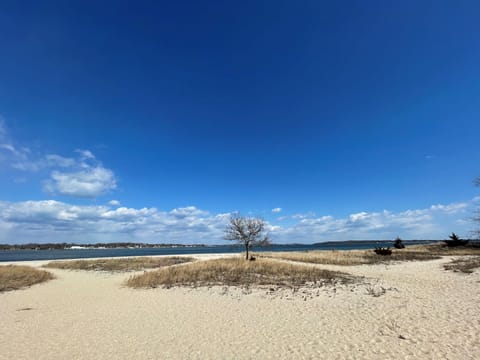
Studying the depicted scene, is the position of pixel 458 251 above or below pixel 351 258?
above

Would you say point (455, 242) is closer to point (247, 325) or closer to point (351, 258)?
point (351, 258)

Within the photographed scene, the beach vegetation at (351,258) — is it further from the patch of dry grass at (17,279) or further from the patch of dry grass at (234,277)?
the patch of dry grass at (17,279)

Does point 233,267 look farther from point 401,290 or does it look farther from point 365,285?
point 401,290

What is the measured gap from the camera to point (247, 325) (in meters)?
11.0

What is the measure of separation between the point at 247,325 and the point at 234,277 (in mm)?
11946

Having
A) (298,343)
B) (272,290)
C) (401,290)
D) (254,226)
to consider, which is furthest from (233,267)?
(298,343)

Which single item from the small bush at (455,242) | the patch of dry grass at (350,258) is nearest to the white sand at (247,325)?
the patch of dry grass at (350,258)

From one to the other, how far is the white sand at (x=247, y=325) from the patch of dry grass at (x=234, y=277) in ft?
9.74

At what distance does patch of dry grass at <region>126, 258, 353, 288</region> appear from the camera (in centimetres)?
2072

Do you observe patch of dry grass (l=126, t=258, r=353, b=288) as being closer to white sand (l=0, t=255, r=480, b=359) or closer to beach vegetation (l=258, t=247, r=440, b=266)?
white sand (l=0, t=255, r=480, b=359)

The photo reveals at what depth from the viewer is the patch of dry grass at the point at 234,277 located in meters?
20.7

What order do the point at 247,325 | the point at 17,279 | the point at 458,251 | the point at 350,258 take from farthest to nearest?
the point at 458,251
the point at 350,258
the point at 17,279
the point at 247,325

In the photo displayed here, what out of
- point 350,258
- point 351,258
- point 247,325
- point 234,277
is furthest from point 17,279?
point 351,258

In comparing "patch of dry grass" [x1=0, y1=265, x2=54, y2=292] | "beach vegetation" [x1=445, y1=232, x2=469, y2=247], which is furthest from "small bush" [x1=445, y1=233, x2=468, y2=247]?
"patch of dry grass" [x1=0, y1=265, x2=54, y2=292]
